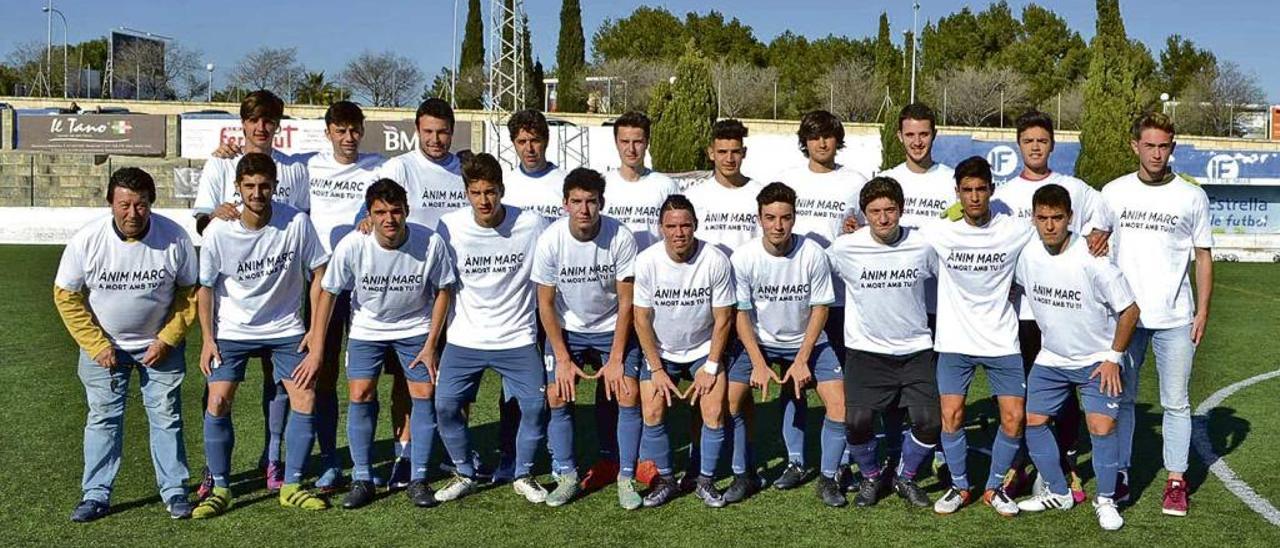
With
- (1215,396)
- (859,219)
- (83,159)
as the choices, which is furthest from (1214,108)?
(859,219)

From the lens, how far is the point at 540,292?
6246 millimetres

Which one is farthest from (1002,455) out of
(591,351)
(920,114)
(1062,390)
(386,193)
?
(386,193)

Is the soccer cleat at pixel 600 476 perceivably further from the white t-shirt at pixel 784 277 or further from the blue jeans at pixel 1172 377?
the blue jeans at pixel 1172 377

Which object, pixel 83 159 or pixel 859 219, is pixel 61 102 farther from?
pixel 859 219

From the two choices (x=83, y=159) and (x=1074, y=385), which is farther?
(x=83, y=159)

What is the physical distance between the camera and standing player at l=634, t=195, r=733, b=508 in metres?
6.15

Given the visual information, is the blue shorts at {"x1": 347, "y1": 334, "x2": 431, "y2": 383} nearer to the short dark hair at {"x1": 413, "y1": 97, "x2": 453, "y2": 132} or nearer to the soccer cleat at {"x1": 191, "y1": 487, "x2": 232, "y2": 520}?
the soccer cleat at {"x1": 191, "y1": 487, "x2": 232, "y2": 520}

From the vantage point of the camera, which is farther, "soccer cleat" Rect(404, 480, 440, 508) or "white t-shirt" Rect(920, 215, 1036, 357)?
"soccer cleat" Rect(404, 480, 440, 508)

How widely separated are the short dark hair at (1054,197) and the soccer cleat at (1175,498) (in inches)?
62.0

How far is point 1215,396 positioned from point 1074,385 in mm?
4248

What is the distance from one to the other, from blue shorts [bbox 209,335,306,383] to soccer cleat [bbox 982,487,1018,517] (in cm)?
363

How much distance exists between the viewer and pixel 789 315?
20.7 ft

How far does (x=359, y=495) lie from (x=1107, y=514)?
3754 millimetres

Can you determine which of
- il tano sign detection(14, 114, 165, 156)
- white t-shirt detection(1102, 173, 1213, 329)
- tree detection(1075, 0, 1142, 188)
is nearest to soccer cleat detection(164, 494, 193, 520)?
white t-shirt detection(1102, 173, 1213, 329)
